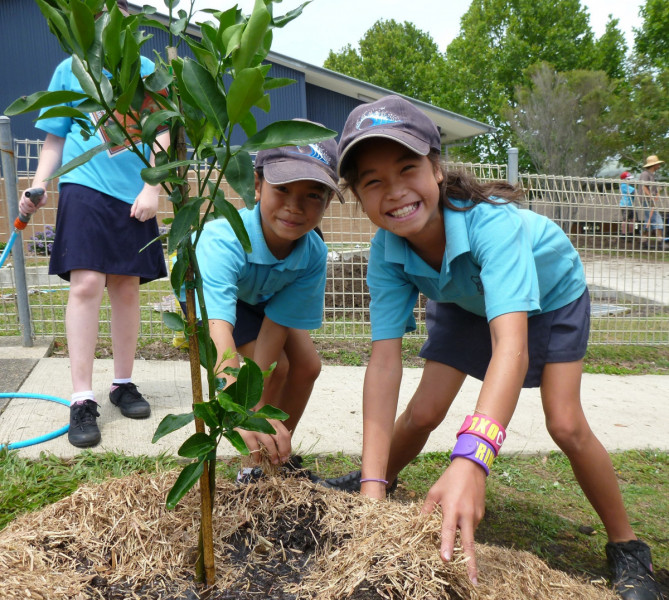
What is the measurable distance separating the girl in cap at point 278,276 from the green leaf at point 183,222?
91cm

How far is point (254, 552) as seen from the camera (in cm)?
146

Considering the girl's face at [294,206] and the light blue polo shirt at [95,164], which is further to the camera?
the light blue polo shirt at [95,164]

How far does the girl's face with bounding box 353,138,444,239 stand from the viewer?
6.54ft

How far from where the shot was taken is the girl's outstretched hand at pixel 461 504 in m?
1.26

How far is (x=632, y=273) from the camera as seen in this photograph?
577 cm

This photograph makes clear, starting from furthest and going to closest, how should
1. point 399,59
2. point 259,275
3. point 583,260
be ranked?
1. point 399,59
2. point 583,260
3. point 259,275

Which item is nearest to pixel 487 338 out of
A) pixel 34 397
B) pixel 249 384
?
pixel 249 384

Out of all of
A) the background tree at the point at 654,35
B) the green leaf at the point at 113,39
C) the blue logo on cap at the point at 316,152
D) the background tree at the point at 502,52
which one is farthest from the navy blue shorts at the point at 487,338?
the background tree at the point at 502,52

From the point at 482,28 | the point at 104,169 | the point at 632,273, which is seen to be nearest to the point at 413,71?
the point at 482,28

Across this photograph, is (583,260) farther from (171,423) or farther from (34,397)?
(171,423)

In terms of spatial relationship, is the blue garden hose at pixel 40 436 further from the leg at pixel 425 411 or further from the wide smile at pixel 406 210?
the wide smile at pixel 406 210

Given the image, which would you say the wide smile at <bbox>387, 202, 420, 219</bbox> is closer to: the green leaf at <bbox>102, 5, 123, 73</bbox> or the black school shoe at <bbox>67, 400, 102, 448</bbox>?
the green leaf at <bbox>102, 5, 123, 73</bbox>

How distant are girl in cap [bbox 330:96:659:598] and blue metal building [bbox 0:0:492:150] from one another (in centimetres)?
1207

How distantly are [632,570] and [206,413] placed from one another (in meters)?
1.64
